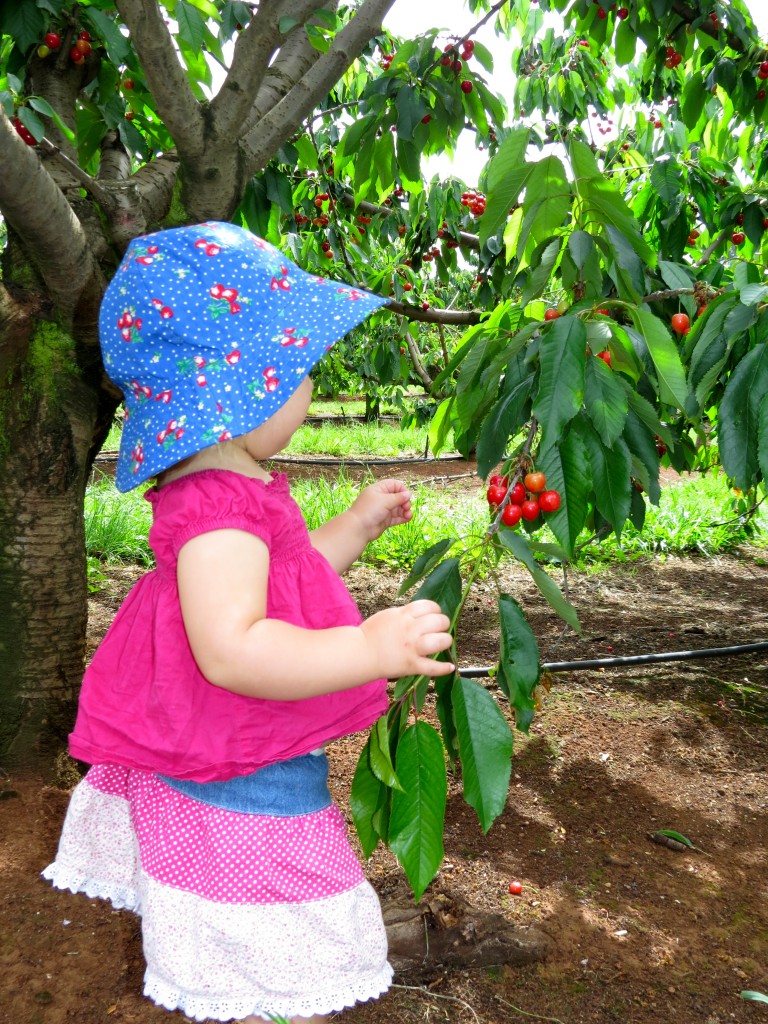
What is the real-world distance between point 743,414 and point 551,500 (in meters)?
0.36

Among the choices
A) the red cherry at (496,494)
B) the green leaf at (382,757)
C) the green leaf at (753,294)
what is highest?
the green leaf at (753,294)

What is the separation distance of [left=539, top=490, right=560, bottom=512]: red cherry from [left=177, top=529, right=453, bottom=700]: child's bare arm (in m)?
0.27

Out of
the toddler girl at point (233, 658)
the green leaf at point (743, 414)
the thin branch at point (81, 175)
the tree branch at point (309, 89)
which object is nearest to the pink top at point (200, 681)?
the toddler girl at point (233, 658)

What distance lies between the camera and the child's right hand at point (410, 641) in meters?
1.05

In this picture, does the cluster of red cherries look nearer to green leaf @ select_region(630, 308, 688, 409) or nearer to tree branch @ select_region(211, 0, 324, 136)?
green leaf @ select_region(630, 308, 688, 409)

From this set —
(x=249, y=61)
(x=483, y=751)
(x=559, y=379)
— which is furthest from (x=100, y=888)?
(x=249, y=61)

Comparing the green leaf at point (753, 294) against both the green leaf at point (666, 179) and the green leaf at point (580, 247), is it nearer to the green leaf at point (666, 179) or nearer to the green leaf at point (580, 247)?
the green leaf at point (580, 247)

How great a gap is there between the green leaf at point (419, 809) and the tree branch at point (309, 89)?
1.46 metres

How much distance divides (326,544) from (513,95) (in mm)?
3830

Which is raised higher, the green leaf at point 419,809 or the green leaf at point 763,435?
the green leaf at point 763,435

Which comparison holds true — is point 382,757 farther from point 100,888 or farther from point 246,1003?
point 100,888

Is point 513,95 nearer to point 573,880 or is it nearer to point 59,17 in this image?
point 59,17

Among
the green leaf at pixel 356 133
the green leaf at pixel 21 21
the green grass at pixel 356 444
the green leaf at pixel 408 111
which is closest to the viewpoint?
the green leaf at pixel 21 21

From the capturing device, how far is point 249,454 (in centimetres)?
122
